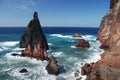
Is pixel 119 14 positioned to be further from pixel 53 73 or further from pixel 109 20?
pixel 53 73

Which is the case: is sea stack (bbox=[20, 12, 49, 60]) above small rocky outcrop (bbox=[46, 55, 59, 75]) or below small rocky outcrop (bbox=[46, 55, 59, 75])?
above

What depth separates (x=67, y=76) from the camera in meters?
46.2

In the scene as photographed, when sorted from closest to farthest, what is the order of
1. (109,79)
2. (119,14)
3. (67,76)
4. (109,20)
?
(109,79), (67,76), (119,14), (109,20)

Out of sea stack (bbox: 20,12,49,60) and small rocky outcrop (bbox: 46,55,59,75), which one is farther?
sea stack (bbox: 20,12,49,60)

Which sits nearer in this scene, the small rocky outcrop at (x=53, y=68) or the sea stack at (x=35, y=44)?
the small rocky outcrop at (x=53, y=68)

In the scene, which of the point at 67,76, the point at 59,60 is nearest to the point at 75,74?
the point at 67,76

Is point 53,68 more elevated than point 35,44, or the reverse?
point 35,44

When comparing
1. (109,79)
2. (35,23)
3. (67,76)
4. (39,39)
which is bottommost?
(67,76)

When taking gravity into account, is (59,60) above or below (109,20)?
below

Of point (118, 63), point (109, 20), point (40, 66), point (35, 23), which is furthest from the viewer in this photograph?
point (109, 20)

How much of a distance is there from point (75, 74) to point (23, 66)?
16.4 metres

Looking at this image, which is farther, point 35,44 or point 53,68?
point 35,44

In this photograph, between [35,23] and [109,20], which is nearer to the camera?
[35,23]

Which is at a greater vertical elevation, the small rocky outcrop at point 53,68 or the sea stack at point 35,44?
the sea stack at point 35,44
